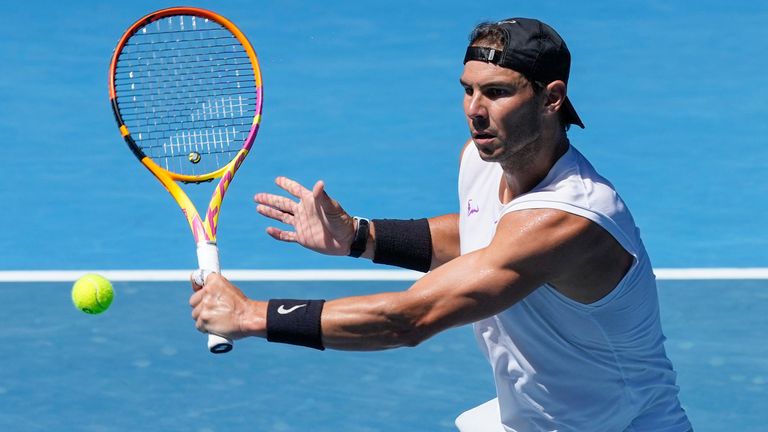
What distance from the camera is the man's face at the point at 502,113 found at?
15.1 ft

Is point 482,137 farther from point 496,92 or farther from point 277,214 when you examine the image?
point 277,214

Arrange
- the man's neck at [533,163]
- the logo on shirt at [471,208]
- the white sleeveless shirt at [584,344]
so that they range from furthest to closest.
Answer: the logo on shirt at [471,208] < the man's neck at [533,163] < the white sleeveless shirt at [584,344]

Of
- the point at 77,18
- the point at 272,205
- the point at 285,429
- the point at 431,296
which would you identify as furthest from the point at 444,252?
the point at 77,18

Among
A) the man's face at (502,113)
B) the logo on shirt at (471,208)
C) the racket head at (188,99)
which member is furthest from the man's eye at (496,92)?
the racket head at (188,99)

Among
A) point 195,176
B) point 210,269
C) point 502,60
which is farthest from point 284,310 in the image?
point 195,176

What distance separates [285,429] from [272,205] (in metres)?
1.94

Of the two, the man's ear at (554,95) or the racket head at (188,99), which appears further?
the racket head at (188,99)

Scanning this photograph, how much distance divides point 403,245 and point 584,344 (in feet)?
3.67

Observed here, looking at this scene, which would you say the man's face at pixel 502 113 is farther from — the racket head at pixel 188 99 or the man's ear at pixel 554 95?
the racket head at pixel 188 99

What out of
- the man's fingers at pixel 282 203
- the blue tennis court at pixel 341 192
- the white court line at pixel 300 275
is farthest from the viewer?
the white court line at pixel 300 275

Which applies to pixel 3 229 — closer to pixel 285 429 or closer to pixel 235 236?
pixel 235 236

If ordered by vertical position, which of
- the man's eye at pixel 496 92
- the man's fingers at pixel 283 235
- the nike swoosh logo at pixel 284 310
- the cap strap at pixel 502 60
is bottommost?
the nike swoosh logo at pixel 284 310

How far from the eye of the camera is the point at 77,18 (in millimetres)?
13414

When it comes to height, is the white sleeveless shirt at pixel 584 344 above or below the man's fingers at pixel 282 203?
below
